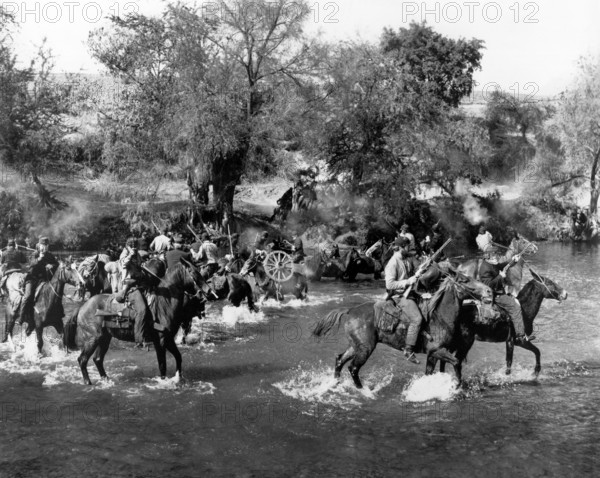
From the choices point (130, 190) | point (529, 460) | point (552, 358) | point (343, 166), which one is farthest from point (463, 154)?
point (529, 460)

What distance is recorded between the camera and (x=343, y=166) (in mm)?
37531

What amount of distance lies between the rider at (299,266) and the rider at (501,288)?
21.6 ft

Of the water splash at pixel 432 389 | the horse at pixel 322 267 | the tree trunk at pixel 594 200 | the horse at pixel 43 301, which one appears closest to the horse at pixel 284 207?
the horse at pixel 322 267

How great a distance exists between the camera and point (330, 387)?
499 inches

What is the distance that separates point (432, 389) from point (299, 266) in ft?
46.4

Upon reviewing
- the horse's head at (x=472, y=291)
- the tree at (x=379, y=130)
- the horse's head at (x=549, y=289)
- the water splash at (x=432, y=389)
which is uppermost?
the tree at (x=379, y=130)

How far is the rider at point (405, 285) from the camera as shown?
40.7 ft

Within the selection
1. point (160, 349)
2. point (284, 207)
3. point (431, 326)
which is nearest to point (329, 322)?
point (431, 326)

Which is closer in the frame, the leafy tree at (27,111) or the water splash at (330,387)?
the water splash at (330,387)

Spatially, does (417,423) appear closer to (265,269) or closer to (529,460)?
(529,460)

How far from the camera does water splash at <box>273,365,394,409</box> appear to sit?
480 inches

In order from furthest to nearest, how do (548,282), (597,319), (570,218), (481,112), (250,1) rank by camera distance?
(481,112), (570,218), (250,1), (597,319), (548,282)

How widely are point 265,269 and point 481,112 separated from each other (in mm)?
37504

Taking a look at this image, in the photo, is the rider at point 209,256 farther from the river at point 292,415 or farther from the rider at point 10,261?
the rider at point 10,261
